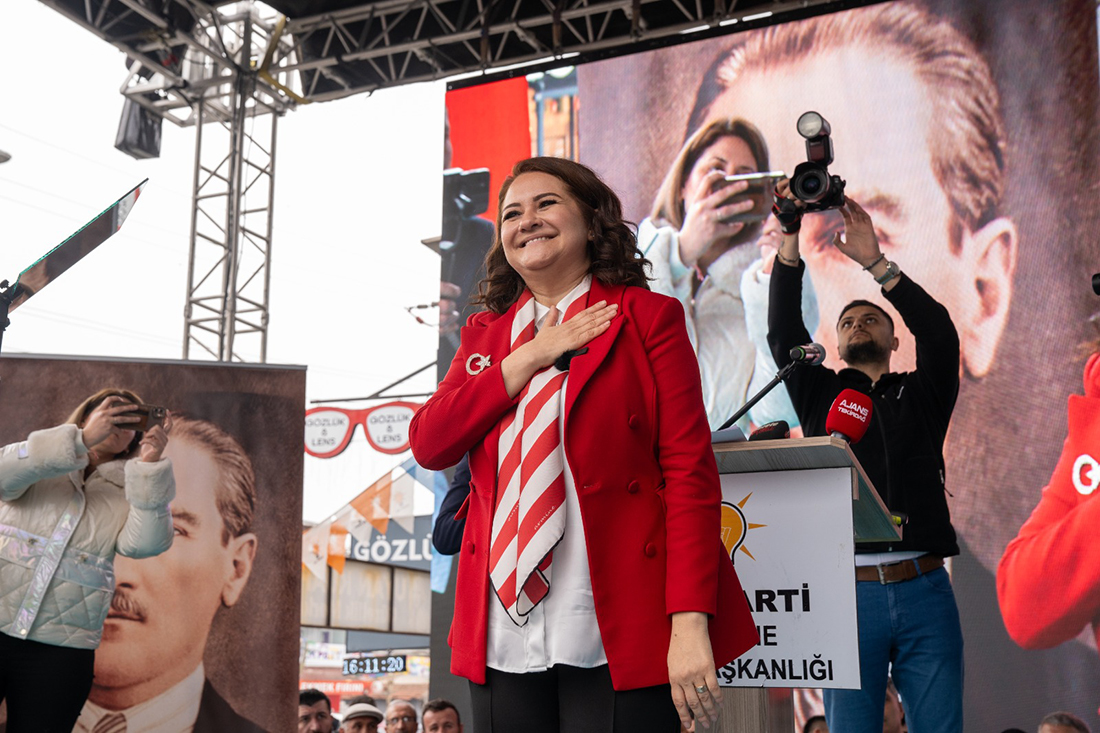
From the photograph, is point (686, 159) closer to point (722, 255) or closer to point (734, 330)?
point (722, 255)

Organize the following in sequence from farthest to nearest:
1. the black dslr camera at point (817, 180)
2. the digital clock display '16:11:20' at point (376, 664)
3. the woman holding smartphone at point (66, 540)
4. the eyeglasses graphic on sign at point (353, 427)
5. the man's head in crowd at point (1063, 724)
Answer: the eyeglasses graphic on sign at point (353, 427) < the digital clock display '16:11:20' at point (376, 664) < the man's head in crowd at point (1063, 724) < the black dslr camera at point (817, 180) < the woman holding smartphone at point (66, 540)

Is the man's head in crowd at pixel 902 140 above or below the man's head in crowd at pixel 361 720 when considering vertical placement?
above

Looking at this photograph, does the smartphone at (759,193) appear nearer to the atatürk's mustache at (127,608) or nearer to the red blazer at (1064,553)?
the red blazer at (1064,553)

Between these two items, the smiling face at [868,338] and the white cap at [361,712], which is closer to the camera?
the smiling face at [868,338]

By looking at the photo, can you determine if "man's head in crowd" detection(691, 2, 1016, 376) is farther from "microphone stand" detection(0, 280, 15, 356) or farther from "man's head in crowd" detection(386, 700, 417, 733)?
"microphone stand" detection(0, 280, 15, 356)

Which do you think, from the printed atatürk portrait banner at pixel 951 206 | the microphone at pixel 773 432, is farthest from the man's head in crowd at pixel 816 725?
the microphone at pixel 773 432

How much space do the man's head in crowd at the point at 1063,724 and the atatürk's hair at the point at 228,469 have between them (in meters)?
3.39

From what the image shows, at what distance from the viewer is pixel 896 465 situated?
3.05m

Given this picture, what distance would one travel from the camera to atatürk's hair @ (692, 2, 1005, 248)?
4789 millimetres

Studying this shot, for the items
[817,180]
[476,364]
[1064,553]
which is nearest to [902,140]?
[1064,553]

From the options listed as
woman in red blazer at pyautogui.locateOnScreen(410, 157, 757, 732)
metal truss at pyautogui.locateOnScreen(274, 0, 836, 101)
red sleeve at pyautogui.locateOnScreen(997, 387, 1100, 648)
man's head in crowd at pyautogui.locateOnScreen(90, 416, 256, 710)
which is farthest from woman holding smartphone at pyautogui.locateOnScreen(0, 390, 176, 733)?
metal truss at pyautogui.locateOnScreen(274, 0, 836, 101)

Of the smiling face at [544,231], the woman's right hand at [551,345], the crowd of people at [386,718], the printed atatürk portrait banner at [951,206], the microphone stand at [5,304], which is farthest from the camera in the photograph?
the crowd of people at [386,718]

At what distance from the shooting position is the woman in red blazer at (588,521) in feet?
3.94

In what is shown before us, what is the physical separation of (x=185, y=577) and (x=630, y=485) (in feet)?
10.8
